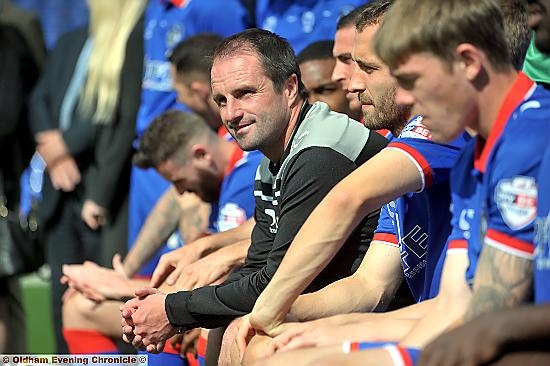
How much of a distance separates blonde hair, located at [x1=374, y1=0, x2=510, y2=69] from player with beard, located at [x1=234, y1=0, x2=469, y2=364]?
1.92 feet

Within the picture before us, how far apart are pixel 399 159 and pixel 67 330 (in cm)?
264

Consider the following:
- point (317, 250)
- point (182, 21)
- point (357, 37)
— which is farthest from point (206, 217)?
point (317, 250)

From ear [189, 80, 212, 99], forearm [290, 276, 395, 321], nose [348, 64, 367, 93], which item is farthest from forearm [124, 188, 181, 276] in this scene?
forearm [290, 276, 395, 321]

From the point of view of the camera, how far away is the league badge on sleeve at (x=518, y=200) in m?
2.98

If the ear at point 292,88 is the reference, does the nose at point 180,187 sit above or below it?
below

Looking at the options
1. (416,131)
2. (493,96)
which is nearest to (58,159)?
(416,131)

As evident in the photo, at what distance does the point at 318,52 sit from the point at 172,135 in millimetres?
785

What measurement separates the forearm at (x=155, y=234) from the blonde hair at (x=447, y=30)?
316 centimetres

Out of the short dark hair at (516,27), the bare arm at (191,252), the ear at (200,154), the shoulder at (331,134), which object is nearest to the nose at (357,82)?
the shoulder at (331,134)

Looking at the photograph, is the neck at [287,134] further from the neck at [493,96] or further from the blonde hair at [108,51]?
the blonde hair at [108,51]

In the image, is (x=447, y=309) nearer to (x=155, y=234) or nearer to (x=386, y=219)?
(x=386, y=219)

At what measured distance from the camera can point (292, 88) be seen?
429 cm

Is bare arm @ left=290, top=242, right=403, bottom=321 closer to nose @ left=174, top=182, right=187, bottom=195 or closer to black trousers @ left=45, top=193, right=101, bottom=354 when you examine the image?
nose @ left=174, top=182, right=187, bottom=195

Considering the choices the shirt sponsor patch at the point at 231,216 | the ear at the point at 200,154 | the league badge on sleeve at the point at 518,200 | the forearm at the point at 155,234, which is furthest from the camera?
the forearm at the point at 155,234
